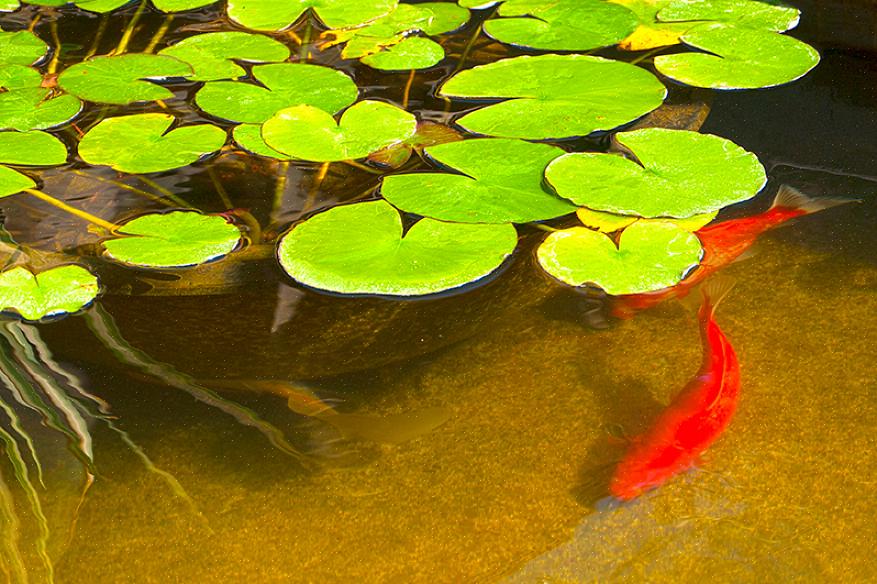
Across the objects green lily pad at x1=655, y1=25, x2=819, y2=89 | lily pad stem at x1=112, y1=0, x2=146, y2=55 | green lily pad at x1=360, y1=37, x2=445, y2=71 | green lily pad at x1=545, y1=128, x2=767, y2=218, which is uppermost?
green lily pad at x1=655, y1=25, x2=819, y2=89

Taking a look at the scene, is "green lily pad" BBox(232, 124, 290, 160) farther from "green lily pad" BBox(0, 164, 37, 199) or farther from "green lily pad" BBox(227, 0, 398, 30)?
"green lily pad" BBox(227, 0, 398, 30)

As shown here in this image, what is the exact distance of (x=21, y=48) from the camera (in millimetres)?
2143

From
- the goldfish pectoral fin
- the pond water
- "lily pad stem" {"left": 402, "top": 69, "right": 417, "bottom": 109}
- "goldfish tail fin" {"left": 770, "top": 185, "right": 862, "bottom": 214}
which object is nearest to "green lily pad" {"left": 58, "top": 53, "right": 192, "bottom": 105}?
the pond water

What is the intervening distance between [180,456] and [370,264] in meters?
0.41

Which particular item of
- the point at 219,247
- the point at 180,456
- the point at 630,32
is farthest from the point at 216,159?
the point at 630,32

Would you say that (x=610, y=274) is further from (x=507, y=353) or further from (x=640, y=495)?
(x=640, y=495)

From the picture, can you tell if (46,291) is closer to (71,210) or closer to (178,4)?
(71,210)

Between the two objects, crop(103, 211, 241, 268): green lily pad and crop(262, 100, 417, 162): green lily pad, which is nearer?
crop(103, 211, 241, 268): green lily pad

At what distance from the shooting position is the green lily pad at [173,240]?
4.81 feet

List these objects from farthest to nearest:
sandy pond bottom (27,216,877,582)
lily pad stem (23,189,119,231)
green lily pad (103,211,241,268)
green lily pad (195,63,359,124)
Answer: green lily pad (195,63,359,124), lily pad stem (23,189,119,231), green lily pad (103,211,241,268), sandy pond bottom (27,216,877,582)

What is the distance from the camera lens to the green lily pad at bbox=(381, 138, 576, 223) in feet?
4.92

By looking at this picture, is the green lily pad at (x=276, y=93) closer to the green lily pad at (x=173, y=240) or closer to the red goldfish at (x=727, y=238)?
the green lily pad at (x=173, y=240)

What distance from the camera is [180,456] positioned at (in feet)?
3.89

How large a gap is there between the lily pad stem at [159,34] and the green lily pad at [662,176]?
1123mm
